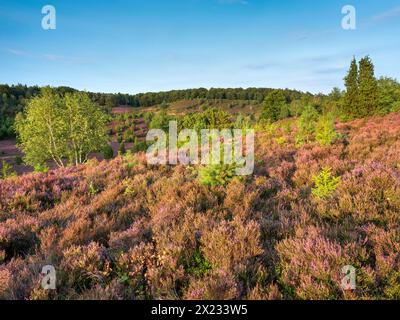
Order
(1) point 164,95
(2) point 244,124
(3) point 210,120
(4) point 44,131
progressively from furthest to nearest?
(1) point 164,95
(3) point 210,120
(4) point 44,131
(2) point 244,124

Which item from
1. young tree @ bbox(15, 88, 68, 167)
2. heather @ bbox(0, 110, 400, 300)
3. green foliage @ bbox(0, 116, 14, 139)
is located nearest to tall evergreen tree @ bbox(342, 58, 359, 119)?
young tree @ bbox(15, 88, 68, 167)

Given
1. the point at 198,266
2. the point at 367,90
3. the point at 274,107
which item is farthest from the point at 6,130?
the point at 198,266

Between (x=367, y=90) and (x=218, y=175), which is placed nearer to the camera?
(x=218, y=175)

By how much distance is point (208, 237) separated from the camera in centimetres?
431

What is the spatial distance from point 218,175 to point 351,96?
46.0 meters

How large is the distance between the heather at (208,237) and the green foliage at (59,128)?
22.6 m

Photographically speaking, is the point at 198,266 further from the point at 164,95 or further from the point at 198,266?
the point at 164,95

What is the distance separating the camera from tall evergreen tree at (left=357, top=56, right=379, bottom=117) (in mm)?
42719

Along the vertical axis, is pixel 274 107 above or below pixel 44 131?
above

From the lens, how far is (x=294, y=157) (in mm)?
10094

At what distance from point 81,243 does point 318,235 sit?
3.83m

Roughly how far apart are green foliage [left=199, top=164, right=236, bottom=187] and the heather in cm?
4

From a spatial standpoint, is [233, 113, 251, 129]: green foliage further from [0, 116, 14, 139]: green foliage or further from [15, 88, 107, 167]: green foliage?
[0, 116, 14, 139]: green foliage

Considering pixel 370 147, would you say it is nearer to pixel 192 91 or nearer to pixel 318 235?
pixel 318 235
